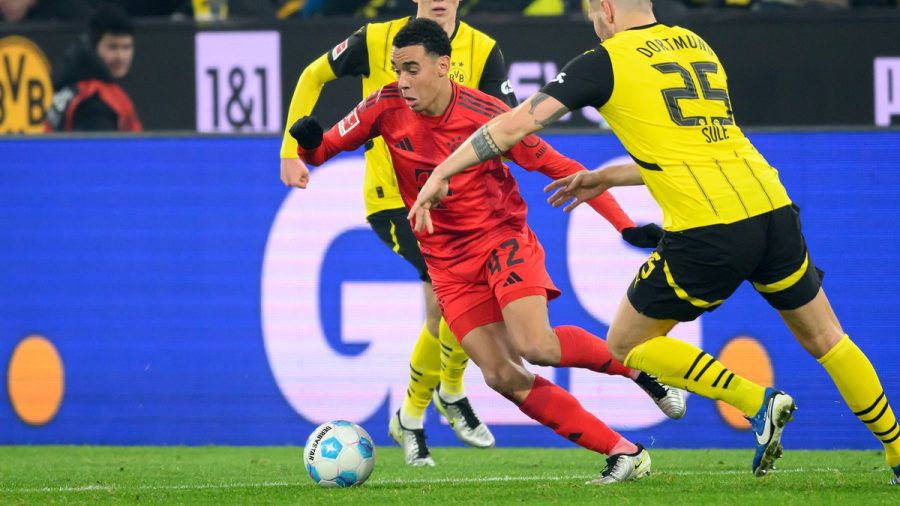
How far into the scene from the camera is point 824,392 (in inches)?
352

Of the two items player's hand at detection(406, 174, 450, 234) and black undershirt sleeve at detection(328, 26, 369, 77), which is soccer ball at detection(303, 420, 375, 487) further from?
black undershirt sleeve at detection(328, 26, 369, 77)

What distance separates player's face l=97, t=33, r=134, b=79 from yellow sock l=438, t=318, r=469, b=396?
3525 millimetres

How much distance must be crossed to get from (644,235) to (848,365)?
1.05 metres

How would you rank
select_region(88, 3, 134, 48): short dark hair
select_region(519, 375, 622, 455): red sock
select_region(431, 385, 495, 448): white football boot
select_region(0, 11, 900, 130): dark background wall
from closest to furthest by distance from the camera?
select_region(519, 375, 622, 455): red sock, select_region(431, 385, 495, 448): white football boot, select_region(0, 11, 900, 130): dark background wall, select_region(88, 3, 134, 48): short dark hair

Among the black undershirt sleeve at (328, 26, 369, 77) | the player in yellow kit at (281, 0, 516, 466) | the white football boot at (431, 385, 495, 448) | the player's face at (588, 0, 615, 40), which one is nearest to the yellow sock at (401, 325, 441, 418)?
the player in yellow kit at (281, 0, 516, 466)

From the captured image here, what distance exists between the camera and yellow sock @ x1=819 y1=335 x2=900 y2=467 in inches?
237

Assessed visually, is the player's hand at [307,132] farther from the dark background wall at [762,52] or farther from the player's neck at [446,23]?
the dark background wall at [762,52]

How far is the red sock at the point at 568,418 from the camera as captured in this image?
20.9 ft

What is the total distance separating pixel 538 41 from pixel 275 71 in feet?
5.93

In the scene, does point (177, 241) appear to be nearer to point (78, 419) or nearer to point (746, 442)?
point (78, 419)

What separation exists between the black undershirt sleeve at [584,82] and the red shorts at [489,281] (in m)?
1.03

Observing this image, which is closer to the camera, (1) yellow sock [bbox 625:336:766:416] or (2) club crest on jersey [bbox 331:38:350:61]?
(1) yellow sock [bbox 625:336:766:416]

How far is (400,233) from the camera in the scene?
8.00 meters

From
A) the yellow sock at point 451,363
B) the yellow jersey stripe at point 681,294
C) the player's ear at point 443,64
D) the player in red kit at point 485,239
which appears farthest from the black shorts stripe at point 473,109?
the yellow sock at point 451,363
